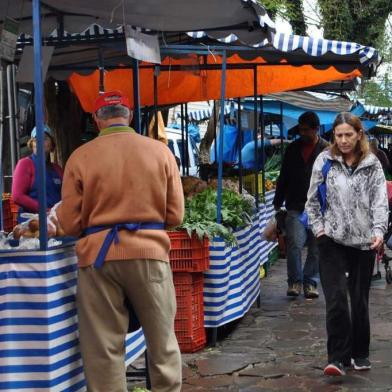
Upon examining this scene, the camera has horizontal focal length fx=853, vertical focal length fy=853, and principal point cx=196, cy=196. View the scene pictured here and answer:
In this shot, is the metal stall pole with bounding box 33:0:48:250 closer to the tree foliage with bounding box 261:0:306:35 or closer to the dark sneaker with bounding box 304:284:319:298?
the dark sneaker with bounding box 304:284:319:298

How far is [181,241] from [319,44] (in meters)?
2.42

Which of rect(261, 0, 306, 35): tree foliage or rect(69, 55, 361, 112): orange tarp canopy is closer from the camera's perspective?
rect(69, 55, 361, 112): orange tarp canopy

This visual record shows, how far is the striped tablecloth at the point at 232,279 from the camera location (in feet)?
24.4

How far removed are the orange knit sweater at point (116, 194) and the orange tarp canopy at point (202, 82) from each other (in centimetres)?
569

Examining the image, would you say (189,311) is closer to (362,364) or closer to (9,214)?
(362,364)

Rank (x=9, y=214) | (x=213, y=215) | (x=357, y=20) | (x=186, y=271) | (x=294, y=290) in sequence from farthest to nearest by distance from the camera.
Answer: (x=357, y=20) < (x=9, y=214) < (x=294, y=290) < (x=213, y=215) < (x=186, y=271)

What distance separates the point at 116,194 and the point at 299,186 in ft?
17.0

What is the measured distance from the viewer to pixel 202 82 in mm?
11328

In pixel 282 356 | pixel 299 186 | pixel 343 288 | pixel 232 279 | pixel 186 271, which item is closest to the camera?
pixel 343 288

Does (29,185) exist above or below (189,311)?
above

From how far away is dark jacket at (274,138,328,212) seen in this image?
959 centimetres

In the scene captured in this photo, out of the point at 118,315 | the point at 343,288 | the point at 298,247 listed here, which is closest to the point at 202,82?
the point at 298,247

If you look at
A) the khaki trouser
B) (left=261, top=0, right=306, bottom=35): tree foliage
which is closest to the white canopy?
the khaki trouser

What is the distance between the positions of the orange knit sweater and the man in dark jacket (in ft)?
16.2
